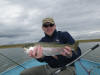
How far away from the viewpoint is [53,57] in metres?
5.61

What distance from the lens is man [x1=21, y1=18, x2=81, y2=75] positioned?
5191 millimetres

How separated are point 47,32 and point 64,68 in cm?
175

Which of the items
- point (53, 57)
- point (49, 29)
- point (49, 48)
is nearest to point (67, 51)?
point (49, 48)

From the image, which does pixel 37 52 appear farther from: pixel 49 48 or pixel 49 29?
pixel 49 29

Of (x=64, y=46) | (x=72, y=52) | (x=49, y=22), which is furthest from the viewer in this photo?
(x=49, y=22)

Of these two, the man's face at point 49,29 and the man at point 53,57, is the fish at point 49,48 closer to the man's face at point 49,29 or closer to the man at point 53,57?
the man at point 53,57

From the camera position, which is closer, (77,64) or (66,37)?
(66,37)

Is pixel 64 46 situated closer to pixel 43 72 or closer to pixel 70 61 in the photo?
pixel 70 61

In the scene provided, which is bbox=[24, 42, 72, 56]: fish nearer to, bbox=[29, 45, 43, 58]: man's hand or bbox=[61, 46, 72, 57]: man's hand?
bbox=[29, 45, 43, 58]: man's hand

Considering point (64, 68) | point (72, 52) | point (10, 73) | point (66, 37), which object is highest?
point (66, 37)

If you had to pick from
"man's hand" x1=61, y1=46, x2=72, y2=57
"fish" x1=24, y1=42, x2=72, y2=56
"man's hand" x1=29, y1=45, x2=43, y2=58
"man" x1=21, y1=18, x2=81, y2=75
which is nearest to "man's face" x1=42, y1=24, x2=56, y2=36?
"man" x1=21, y1=18, x2=81, y2=75

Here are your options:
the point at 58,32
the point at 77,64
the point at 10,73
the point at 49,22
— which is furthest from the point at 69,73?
the point at 10,73

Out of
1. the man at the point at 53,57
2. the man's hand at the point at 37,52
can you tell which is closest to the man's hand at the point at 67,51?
the man at the point at 53,57

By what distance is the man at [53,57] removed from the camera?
5.19m
